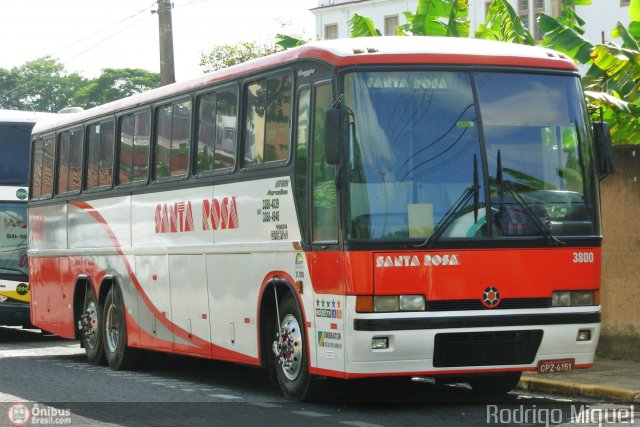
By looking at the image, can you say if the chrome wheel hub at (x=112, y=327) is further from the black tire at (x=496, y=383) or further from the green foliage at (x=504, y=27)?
the green foliage at (x=504, y=27)

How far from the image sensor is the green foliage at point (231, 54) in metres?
70.6

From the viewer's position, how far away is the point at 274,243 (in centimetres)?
1365

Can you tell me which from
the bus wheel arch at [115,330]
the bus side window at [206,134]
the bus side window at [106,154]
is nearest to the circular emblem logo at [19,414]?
the bus side window at [206,134]

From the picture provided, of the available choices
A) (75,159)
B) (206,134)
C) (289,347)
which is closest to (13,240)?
(75,159)

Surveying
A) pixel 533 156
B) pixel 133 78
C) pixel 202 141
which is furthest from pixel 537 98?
pixel 133 78

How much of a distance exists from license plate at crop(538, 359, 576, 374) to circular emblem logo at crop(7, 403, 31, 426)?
445cm

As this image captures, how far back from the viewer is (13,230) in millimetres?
24266

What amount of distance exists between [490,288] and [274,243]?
2.33 meters

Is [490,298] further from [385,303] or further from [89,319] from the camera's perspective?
[89,319]

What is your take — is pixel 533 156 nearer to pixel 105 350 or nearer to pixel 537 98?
pixel 537 98

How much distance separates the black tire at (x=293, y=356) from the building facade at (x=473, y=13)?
5474 centimetres

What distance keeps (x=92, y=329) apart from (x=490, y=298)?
334 inches

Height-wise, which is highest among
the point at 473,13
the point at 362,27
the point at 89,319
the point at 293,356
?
the point at 473,13

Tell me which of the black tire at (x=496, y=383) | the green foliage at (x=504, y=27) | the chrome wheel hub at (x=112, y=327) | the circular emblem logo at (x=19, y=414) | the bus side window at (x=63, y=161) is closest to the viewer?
the circular emblem logo at (x=19, y=414)
